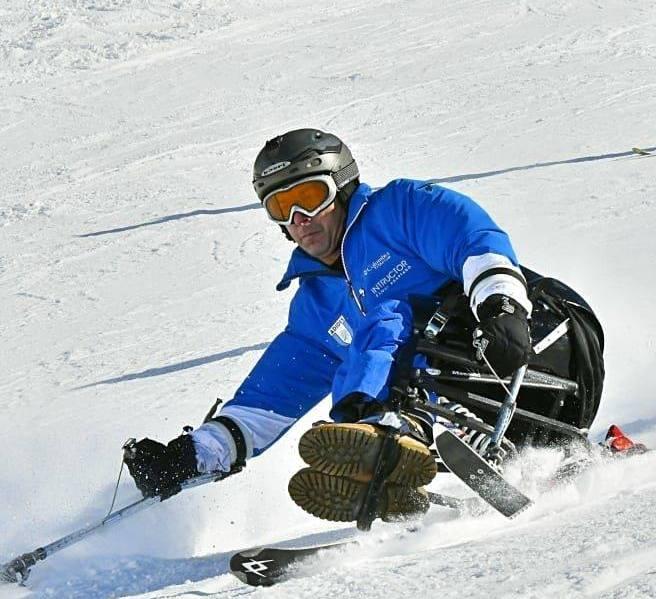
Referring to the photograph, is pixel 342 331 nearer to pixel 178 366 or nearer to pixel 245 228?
pixel 178 366

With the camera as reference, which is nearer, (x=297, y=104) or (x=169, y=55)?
(x=297, y=104)

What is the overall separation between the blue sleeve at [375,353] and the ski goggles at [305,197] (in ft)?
1.76

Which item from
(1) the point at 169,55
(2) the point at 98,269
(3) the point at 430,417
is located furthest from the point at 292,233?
(1) the point at 169,55

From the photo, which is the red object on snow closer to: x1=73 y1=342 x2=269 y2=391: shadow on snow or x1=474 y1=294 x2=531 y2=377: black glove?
x1=474 y1=294 x2=531 y2=377: black glove

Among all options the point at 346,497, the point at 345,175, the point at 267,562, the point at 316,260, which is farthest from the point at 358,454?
the point at 345,175

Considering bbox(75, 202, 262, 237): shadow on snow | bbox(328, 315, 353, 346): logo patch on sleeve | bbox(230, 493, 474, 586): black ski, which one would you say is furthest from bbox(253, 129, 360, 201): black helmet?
bbox(75, 202, 262, 237): shadow on snow

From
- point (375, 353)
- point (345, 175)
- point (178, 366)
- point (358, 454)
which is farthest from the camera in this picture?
point (178, 366)

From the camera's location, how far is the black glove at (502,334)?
11.0 ft

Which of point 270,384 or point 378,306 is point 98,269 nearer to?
point 270,384

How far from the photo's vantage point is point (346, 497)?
10.9 feet

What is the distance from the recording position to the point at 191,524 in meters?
4.27

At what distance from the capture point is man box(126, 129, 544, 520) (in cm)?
332

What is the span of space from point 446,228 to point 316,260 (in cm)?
68

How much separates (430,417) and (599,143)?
8767 mm
